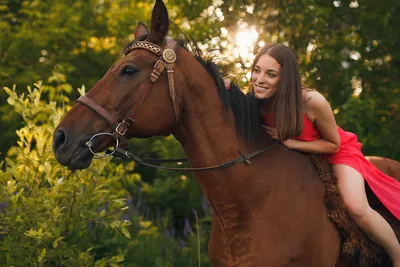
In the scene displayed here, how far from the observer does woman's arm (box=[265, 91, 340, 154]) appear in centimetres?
356

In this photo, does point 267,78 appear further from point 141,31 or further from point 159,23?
point 141,31

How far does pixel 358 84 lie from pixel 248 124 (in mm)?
3587

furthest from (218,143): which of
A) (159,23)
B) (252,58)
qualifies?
(252,58)

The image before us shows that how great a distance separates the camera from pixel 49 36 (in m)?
7.97

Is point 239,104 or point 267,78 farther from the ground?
point 267,78

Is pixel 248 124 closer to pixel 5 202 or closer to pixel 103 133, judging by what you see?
pixel 103 133

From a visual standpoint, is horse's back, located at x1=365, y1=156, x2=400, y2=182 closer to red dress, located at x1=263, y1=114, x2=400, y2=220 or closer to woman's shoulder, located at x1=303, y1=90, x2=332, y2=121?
red dress, located at x1=263, y1=114, x2=400, y2=220

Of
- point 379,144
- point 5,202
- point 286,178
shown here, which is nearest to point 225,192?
point 286,178

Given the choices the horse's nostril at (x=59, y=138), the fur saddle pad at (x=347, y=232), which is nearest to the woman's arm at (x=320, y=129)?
the fur saddle pad at (x=347, y=232)

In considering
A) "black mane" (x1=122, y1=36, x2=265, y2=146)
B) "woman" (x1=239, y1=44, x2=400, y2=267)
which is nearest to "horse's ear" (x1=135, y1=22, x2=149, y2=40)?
"black mane" (x1=122, y1=36, x2=265, y2=146)

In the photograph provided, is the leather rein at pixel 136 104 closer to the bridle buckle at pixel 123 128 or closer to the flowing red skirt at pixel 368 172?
the bridle buckle at pixel 123 128

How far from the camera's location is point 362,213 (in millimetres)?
3527

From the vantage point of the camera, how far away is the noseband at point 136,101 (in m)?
3.24

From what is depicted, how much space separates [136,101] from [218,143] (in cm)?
53
